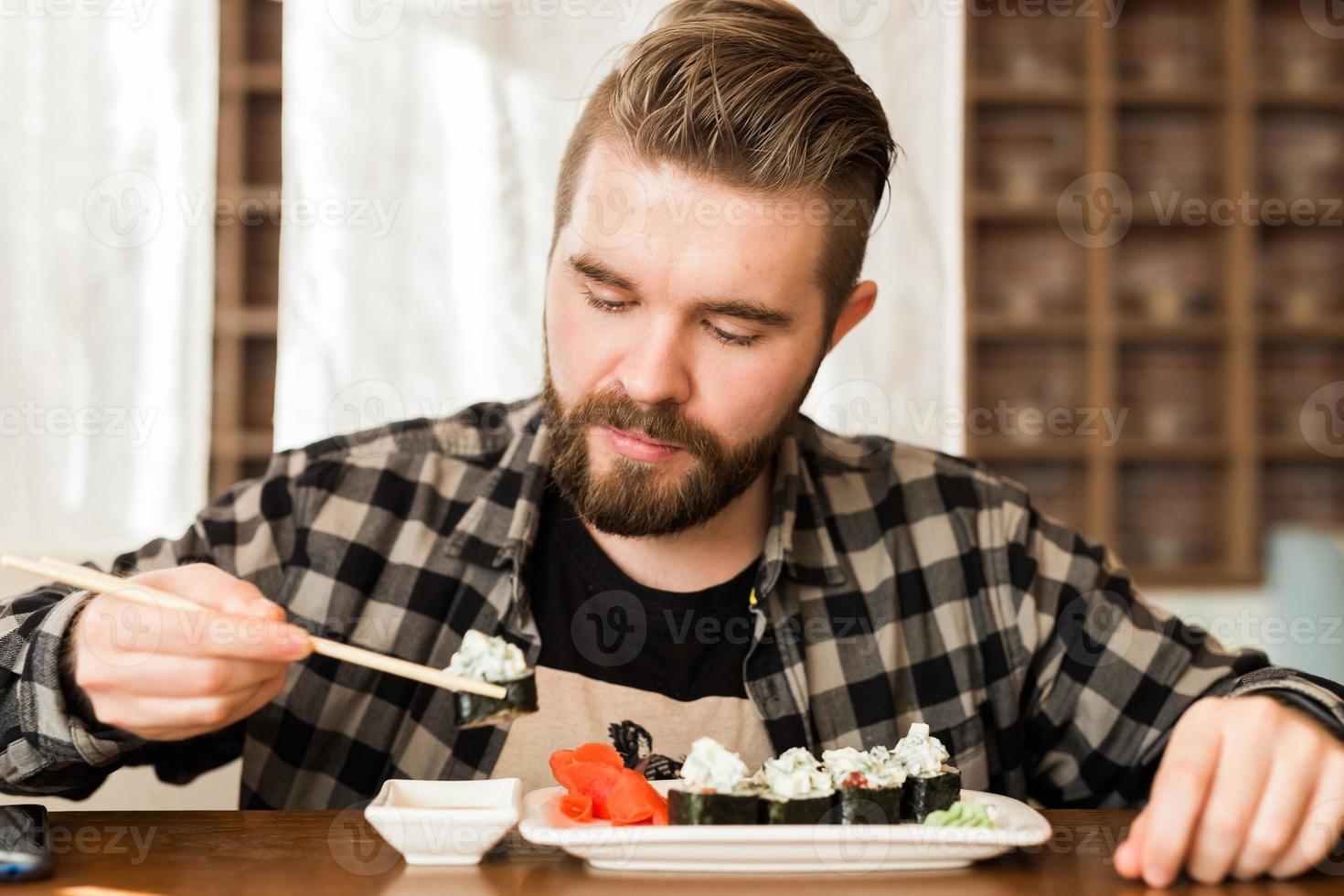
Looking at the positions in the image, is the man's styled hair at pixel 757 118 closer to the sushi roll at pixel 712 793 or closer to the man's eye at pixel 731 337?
the man's eye at pixel 731 337

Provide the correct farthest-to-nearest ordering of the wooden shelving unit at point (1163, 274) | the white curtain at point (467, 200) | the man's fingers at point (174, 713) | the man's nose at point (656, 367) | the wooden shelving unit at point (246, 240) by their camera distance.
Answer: the wooden shelving unit at point (1163, 274), the wooden shelving unit at point (246, 240), the white curtain at point (467, 200), the man's nose at point (656, 367), the man's fingers at point (174, 713)

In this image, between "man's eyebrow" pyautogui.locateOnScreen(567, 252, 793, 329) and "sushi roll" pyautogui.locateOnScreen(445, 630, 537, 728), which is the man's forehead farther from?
"sushi roll" pyautogui.locateOnScreen(445, 630, 537, 728)

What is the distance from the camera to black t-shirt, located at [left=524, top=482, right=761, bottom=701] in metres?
1.61

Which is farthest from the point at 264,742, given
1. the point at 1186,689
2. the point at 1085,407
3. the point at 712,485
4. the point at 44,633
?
the point at 1085,407

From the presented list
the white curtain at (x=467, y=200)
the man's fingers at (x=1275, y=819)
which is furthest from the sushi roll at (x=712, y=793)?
the white curtain at (x=467, y=200)

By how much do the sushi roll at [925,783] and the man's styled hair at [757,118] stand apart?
26.0 inches

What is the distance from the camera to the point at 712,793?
1.09 metres

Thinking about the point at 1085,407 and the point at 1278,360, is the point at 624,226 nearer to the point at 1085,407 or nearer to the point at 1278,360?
the point at 1085,407

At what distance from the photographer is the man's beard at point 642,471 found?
1.51 meters

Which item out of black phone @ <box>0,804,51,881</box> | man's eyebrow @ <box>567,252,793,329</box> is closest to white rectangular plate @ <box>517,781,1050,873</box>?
black phone @ <box>0,804,51,881</box>

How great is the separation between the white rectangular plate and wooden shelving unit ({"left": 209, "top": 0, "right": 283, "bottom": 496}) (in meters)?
2.68

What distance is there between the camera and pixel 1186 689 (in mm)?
1658

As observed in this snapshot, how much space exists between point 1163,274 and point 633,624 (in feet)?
9.44

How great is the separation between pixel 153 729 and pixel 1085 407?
322 cm
